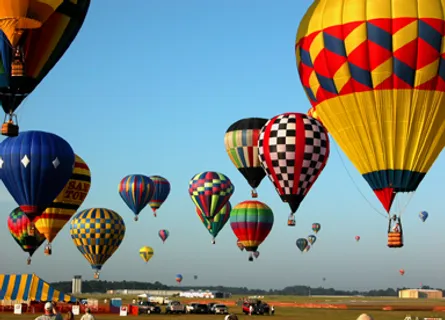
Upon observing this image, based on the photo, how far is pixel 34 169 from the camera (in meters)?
47.4

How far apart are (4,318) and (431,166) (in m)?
26.2

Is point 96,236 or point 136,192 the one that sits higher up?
point 136,192

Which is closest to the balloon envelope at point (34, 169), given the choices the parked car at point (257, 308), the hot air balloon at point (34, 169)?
Result: the hot air balloon at point (34, 169)

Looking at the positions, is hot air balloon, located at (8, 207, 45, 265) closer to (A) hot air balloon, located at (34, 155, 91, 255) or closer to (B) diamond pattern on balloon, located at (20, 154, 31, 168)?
(A) hot air balloon, located at (34, 155, 91, 255)

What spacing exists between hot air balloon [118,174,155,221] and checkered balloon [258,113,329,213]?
115 ft

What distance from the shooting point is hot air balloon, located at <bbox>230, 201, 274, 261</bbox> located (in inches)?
2655

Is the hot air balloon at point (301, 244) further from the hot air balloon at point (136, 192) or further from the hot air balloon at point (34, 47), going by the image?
the hot air balloon at point (34, 47)

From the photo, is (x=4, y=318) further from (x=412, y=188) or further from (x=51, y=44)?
(x=412, y=188)

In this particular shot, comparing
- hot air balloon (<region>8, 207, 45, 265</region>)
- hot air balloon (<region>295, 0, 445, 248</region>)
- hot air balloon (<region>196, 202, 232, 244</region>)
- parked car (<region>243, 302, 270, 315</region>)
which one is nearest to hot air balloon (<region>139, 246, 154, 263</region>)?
hot air balloon (<region>196, 202, 232, 244</region>)

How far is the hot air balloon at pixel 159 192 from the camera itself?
89.0 meters

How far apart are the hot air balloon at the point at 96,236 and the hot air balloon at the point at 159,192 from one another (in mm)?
24207

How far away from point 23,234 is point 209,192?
56.6 ft

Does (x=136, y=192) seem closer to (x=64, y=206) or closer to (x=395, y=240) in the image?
(x=64, y=206)

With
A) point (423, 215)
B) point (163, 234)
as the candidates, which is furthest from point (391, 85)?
point (163, 234)
